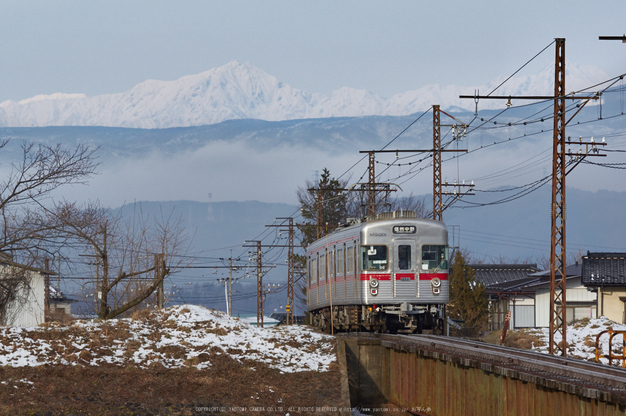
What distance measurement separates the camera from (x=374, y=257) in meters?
24.0

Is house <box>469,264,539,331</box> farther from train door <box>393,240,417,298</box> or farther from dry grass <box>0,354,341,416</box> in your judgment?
dry grass <box>0,354,341,416</box>

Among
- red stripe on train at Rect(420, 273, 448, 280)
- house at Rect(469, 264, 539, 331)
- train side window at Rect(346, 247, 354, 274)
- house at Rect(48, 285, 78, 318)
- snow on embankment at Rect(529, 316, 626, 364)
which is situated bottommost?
house at Rect(48, 285, 78, 318)

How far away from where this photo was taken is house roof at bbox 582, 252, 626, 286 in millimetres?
40031

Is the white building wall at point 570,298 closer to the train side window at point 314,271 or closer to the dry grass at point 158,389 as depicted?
the train side window at point 314,271

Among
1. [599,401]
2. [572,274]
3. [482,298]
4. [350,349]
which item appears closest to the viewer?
[599,401]

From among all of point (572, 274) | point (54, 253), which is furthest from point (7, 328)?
point (572, 274)

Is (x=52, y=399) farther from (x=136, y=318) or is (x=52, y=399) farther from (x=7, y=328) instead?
(x=136, y=318)

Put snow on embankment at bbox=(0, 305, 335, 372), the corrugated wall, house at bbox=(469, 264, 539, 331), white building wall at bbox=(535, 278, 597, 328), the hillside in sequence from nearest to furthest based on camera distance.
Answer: the corrugated wall, the hillside, snow on embankment at bbox=(0, 305, 335, 372), white building wall at bbox=(535, 278, 597, 328), house at bbox=(469, 264, 539, 331)

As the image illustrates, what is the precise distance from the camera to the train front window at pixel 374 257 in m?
24.0

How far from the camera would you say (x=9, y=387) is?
15.9 metres

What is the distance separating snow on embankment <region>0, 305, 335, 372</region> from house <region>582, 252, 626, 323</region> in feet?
71.2

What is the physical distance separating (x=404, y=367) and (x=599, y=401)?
31.7 feet

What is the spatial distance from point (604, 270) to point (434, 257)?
19.9 metres

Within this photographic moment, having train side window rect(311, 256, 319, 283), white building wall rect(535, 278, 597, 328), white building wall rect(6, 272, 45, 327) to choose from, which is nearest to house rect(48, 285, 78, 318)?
white building wall rect(6, 272, 45, 327)
